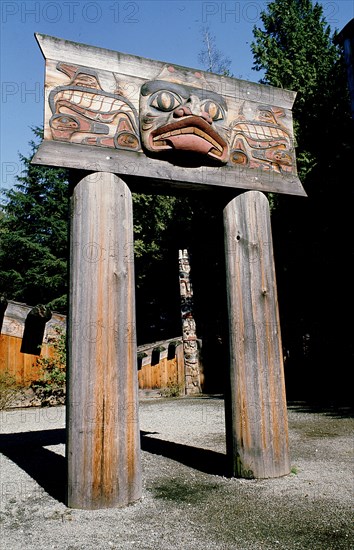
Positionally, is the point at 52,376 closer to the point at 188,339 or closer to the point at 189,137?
the point at 188,339

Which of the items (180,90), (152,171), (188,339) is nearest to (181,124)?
(180,90)

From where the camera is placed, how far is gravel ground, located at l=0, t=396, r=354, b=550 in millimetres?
2379

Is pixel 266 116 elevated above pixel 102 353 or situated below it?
above

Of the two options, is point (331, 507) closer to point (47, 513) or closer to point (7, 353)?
point (47, 513)

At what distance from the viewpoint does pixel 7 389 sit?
29.6ft

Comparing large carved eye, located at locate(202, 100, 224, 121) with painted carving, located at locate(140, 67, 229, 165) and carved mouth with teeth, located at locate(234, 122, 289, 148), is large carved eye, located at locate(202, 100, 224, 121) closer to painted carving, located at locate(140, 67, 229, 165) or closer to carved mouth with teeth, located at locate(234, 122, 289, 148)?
painted carving, located at locate(140, 67, 229, 165)

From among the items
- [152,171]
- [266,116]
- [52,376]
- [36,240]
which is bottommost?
[52,376]

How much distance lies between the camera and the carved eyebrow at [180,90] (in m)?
3.60

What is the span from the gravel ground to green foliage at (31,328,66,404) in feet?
15.1

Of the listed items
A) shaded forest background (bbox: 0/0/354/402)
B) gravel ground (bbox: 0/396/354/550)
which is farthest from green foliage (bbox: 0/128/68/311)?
gravel ground (bbox: 0/396/354/550)

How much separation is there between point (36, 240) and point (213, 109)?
63.3ft

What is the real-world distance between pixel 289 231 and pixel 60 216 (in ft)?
41.3

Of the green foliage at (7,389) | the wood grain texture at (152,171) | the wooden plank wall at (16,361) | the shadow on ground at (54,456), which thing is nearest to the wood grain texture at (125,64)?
the wood grain texture at (152,171)

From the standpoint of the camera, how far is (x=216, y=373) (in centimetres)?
1355
